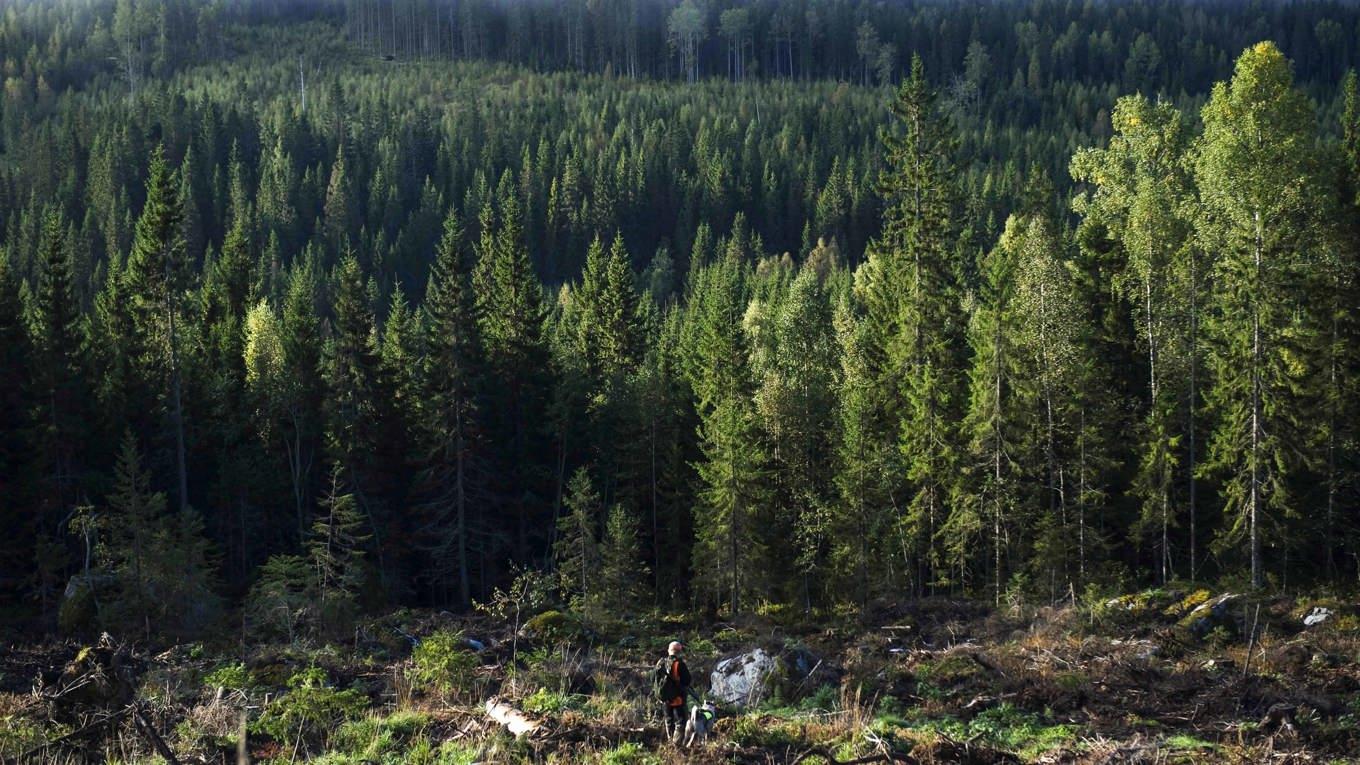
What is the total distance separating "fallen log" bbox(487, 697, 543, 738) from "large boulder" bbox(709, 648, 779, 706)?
4896 millimetres

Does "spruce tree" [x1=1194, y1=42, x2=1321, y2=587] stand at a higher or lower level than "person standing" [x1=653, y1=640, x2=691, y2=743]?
higher

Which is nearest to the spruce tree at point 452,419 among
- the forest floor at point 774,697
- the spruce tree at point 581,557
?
the spruce tree at point 581,557

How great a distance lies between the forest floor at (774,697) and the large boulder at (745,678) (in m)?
0.17

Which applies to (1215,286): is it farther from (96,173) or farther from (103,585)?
(96,173)

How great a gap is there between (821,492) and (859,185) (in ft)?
305

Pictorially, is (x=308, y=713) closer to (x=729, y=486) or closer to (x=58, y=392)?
(x=729, y=486)

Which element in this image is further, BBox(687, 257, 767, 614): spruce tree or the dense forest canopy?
BBox(687, 257, 767, 614): spruce tree

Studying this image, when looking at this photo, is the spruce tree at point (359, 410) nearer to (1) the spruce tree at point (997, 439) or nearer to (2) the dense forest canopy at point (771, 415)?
(2) the dense forest canopy at point (771, 415)

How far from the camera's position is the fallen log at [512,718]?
518 inches

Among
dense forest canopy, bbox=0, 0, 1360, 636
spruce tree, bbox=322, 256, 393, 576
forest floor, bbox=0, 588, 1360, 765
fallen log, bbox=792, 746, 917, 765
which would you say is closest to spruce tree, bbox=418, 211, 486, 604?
dense forest canopy, bbox=0, 0, 1360, 636

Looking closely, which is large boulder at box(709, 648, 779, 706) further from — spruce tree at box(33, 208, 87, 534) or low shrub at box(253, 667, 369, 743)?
spruce tree at box(33, 208, 87, 534)

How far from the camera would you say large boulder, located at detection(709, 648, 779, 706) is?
1850cm

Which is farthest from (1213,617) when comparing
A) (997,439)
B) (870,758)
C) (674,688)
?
(870,758)

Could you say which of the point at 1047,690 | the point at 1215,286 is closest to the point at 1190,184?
the point at 1215,286
